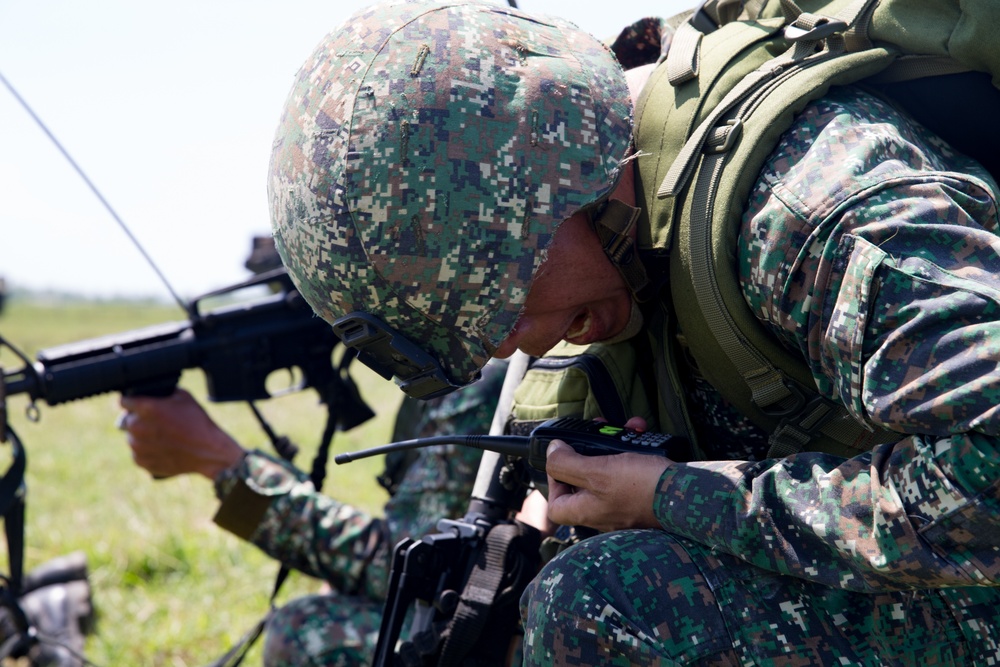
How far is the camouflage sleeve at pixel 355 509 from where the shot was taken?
3.09 metres

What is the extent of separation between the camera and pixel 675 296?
2.09 m

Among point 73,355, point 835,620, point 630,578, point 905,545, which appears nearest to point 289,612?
point 73,355

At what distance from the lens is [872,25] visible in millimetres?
2055

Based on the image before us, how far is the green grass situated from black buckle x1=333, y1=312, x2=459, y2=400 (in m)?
1.98

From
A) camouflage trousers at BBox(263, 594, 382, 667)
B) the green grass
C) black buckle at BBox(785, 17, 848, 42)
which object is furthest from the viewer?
the green grass

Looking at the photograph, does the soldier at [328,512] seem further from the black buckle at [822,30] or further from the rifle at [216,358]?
the black buckle at [822,30]

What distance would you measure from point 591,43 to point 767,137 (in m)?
0.56

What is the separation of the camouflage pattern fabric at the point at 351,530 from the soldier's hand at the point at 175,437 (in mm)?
156

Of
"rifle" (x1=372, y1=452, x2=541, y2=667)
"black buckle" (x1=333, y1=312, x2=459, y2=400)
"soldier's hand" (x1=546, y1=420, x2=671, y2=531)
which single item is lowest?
"rifle" (x1=372, y1=452, x2=541, y2=667)

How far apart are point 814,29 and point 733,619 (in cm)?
115

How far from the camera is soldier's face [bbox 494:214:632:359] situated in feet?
7.31

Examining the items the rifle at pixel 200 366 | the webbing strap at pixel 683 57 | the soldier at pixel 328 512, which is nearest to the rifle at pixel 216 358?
the rifle at pixel 200 366

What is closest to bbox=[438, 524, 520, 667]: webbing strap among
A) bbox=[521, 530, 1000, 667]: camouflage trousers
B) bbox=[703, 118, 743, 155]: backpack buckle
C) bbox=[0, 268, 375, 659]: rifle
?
bbox=[521, 530, 1000, 667]: camouflage trousers

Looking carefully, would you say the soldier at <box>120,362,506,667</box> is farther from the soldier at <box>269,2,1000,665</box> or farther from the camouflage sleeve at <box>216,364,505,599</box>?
the soldier at <box>269,2,1000,665</box>
